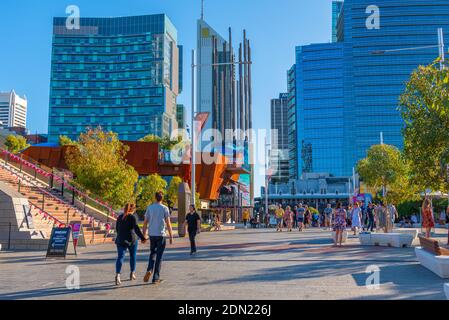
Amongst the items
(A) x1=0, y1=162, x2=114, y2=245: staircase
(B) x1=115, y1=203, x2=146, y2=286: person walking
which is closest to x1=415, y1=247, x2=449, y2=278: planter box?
(B) x1=115, y1=203, x2=146, y2=286: person walking

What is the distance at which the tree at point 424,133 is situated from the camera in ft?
43.2

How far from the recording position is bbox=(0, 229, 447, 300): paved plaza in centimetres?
754

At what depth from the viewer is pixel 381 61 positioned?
129 metres

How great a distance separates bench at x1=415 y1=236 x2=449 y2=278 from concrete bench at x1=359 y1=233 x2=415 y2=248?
5554 mm

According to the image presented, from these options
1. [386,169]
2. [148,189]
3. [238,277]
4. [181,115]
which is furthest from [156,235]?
[181,115]

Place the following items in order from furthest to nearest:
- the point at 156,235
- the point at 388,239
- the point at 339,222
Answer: the point at 339,222 < the point at 388,239 < the point at 156,235

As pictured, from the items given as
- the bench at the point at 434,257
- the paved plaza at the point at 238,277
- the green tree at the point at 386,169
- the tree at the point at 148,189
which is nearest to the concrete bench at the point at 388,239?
the paved plaza at the point at 238,277

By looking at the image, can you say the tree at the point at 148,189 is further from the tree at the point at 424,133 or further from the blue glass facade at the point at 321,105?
the blue glass facade at the point at 321,105

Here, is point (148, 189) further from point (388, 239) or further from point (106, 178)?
point (388, 239)

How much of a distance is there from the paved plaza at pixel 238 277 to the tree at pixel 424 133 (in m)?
2.65

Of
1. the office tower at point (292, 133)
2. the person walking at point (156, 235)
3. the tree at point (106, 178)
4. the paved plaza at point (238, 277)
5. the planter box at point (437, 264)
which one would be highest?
the office tower at point (292, 133)

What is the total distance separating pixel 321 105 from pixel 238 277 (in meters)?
133

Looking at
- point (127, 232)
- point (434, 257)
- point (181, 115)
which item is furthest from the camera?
point (181, 115)
